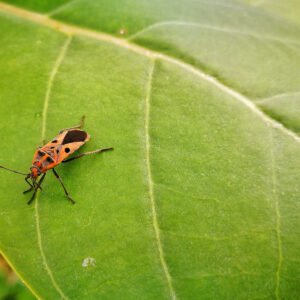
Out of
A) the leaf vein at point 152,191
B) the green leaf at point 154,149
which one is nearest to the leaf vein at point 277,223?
the green leaf at point 154,149

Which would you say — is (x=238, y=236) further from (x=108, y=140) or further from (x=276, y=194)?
(x=108, y=140)

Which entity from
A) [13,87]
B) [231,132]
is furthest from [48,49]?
[231,132]

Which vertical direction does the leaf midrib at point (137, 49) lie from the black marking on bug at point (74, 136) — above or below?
above

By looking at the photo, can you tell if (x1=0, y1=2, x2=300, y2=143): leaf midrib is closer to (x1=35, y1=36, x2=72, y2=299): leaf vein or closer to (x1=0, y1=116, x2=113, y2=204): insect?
(x1=35, y1=36, x2=72, y2=299): leaf vein

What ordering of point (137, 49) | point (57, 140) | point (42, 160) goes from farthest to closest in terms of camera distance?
1. point (137, 49)
2. point (57, 140)
3. point (42, 160)

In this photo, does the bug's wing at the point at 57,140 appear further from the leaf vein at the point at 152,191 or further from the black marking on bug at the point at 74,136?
the leaf vein at the point at 152,191

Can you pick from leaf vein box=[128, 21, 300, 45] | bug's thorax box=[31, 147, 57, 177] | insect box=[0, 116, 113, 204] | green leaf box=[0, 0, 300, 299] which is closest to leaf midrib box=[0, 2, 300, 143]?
green leaf box=[0, 0, 300, 299]

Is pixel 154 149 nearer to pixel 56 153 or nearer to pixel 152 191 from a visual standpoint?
pixel 152 191

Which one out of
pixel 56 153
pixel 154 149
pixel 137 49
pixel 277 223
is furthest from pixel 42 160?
pixel 277 223
